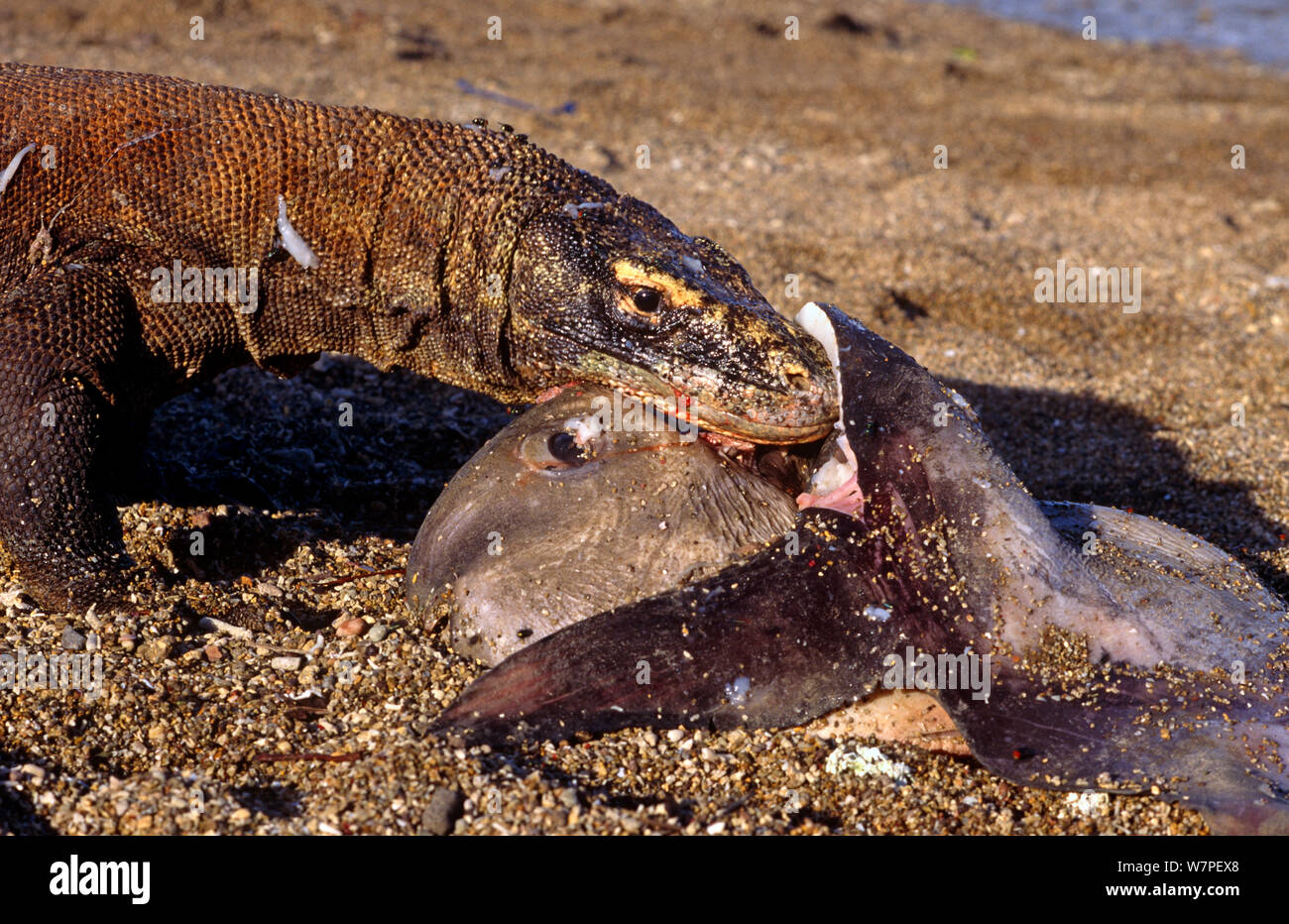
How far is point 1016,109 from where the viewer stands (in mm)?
13203

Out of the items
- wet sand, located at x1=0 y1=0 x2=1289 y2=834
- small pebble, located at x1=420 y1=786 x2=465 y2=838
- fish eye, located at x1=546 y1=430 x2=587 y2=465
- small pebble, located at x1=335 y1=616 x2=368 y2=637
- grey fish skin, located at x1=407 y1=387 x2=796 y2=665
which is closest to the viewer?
small pebble, located at x1=420 y1=786 x2=465 y2=838

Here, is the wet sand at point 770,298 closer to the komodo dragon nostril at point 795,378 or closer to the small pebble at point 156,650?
the small pebble at point 156,650

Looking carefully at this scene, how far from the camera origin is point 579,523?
3.76m

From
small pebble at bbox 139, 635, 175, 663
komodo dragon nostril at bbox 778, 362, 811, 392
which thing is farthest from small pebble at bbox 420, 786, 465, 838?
komodo dragon nostril at bbox 778, 362, 811, 392

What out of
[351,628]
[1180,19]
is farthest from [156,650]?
[1180,19]

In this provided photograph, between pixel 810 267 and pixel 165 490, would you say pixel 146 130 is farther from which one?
pixel 810 267

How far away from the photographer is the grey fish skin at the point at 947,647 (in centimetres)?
348

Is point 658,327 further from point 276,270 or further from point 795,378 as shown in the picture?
point 276,270

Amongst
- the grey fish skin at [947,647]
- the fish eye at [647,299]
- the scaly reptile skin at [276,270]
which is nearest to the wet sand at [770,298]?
the grey fish skin at [947,647]

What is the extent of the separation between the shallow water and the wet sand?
1.57m

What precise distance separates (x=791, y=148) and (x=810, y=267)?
3213 millimetres

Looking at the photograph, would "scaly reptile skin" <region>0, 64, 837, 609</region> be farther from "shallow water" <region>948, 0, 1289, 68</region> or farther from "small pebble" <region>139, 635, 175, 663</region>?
"shallow water" <region>948, 0, 1289, 68</region>

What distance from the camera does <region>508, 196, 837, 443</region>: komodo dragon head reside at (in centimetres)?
377

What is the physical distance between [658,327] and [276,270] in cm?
132
